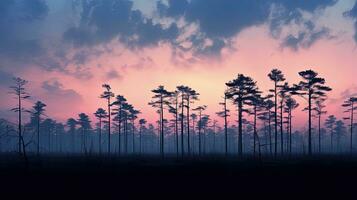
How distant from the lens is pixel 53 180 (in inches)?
759

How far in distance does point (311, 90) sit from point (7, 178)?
39.5 m

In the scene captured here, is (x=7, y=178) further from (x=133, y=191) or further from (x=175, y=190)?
(x=175, y=190)

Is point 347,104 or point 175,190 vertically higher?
point 347,104

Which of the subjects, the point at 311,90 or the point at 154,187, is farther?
the point at 311,90

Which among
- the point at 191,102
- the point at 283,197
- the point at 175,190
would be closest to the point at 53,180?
the point at 175,190

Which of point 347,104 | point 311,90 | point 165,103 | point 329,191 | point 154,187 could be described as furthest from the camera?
point 347,104

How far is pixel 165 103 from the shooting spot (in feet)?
196

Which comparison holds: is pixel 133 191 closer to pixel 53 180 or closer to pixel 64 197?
pixel 64 197

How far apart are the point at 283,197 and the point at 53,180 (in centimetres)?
1198

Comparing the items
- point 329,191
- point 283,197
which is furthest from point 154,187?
point 329,191

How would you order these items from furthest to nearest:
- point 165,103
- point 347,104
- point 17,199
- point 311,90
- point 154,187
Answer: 1. point 347,104
2. point 165,103
3. point 311,90
4. point 154,187
5. point 17,199

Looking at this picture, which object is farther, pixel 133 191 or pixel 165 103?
pixel 165 103

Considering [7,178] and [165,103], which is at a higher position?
[165,103]

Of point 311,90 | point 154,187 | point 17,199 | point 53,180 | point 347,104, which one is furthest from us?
point 347,104
